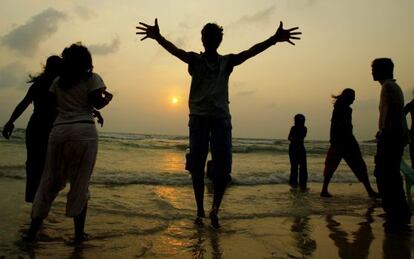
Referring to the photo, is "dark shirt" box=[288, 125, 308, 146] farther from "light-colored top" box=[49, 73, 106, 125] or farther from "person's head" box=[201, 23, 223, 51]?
"light-colored top" box=[49, 73, 106, 125]

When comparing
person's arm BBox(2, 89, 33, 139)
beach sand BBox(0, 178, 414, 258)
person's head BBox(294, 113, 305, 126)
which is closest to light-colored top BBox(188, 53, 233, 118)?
beach sand BBox(0, 178, 414, 258)

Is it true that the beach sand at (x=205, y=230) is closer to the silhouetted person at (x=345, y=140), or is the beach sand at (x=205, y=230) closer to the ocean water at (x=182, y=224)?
the ocean water at (x=182, y=224)

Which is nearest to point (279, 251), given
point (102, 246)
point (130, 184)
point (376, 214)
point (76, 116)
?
point (102, 246)

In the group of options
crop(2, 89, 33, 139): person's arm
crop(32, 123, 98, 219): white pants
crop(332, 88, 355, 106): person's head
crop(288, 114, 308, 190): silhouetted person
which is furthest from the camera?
crop(288, 114, 308, 190): silhouetted person

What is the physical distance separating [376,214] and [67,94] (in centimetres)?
463

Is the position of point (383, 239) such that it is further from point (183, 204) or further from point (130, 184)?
point (130, 184)

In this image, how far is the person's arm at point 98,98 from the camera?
378cm

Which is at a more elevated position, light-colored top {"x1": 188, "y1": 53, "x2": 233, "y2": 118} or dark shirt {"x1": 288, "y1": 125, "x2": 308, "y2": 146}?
light-colored top {"x1": 188, "y1": 53, "x2": 233, "y2": 118}

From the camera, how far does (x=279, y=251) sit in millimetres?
3805

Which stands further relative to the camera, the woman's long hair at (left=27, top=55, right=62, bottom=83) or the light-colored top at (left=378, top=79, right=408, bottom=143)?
the light-colored top at (left=378, top=79, right=408, bottom=143)

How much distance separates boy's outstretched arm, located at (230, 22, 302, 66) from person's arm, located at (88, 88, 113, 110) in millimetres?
1622

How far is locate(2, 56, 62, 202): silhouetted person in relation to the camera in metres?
4.54

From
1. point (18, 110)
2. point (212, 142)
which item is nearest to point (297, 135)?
point (212, 142)

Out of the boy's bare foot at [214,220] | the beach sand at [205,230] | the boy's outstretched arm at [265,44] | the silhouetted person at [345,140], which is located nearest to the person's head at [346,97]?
the silhouetted person at [345,140]
